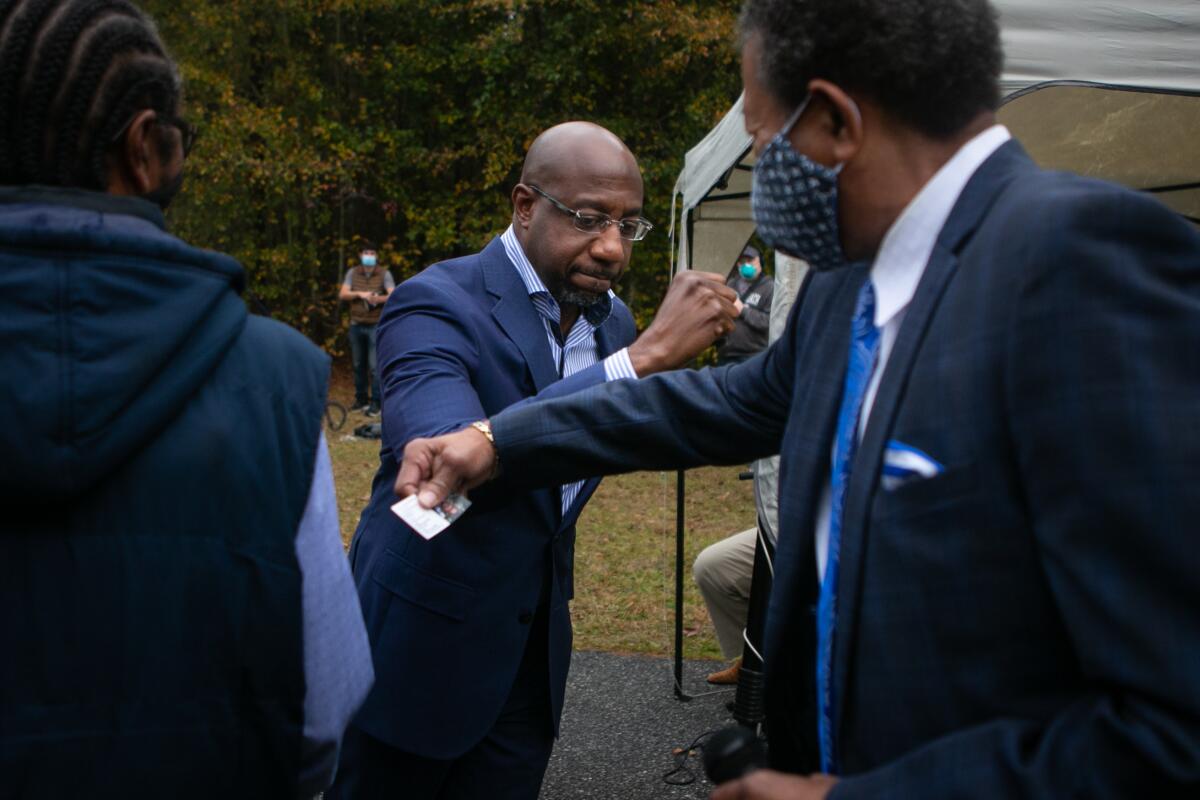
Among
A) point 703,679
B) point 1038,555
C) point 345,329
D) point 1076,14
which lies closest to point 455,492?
point 1038,555

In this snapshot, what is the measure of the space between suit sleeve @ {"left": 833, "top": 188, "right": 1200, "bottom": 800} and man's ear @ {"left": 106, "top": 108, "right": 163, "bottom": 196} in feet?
3.66

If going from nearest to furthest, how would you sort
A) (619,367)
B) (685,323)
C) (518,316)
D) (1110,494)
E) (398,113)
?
(1110,494) < (619,367) < (685,323) < (518,316) < (398,113)

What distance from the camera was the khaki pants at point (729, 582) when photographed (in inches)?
209

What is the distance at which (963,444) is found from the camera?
1.14m

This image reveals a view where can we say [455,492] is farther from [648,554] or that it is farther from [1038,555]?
[648,554]

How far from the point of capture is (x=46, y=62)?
1.29 metres

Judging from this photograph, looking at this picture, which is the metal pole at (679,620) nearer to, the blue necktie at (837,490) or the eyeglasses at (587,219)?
the eyeglasses at (587,219)

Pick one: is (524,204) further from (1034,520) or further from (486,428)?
(1034,520)

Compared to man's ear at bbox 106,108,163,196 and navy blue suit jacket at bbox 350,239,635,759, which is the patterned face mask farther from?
navy blue suit jacket at bbox 350,239,635,759

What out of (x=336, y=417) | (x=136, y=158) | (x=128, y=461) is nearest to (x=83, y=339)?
(x=128, y=461)

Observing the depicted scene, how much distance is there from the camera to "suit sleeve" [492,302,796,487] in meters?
1.96

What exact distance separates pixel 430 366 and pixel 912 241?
128 cm

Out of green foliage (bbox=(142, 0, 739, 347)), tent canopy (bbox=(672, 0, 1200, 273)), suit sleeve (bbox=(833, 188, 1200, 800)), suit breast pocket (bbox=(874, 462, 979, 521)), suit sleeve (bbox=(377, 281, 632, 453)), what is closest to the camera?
suit sleeve (bbox=(833, 188, 1200, 800))

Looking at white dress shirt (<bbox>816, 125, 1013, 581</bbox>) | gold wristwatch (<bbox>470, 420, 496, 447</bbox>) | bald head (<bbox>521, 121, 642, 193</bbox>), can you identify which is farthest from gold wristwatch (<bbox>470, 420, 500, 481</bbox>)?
bald head (<bbox>521, 121, 642, 193</bbox>)
